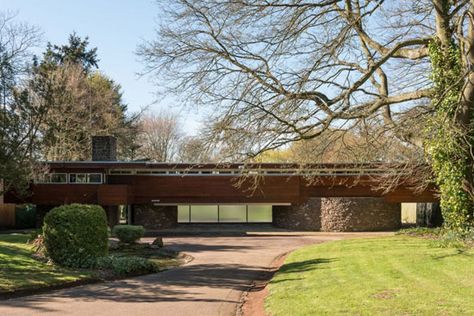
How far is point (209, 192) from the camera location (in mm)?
34906

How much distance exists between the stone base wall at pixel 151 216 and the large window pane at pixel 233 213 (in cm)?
455

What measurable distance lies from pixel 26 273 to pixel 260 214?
27.8 m

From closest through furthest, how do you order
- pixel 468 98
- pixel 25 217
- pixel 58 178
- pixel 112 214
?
pixel 468 98 < pixel 58 178 < pixel 112 214 < pixel 25 217

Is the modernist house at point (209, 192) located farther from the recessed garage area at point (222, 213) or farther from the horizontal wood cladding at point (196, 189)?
the recessed garage area at point (222, 213)

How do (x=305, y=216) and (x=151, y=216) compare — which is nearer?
(x=151, y=216)

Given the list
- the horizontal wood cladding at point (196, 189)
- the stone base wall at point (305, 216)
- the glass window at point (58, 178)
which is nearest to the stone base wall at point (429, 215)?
the stone base wall at point (305, 216)

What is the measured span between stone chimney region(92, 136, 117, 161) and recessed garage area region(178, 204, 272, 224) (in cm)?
768

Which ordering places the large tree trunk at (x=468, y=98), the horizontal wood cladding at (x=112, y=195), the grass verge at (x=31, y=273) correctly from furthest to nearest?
the horizontal wood cladding at (x=112, y=195) → the large tree trunk at (x=468, y=98) → the grass verge at (x=31, y=273)

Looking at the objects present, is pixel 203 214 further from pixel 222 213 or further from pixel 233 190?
pixel 233 190

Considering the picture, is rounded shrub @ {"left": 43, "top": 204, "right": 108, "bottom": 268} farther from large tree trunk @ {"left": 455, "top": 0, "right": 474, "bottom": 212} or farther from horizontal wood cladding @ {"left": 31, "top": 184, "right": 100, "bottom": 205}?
horizontal wood cladding @ {"left": 31, "top": 184, "right": 100, "bottom": 205}

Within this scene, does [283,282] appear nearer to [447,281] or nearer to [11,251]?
[447,281]

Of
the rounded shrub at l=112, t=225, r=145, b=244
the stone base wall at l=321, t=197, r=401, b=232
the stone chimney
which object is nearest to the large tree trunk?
the rounded shrub at l=112, t=225, r=145, b=244

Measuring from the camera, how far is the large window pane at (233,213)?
3966cm

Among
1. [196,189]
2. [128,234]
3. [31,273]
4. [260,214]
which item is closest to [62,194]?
[196,189]
